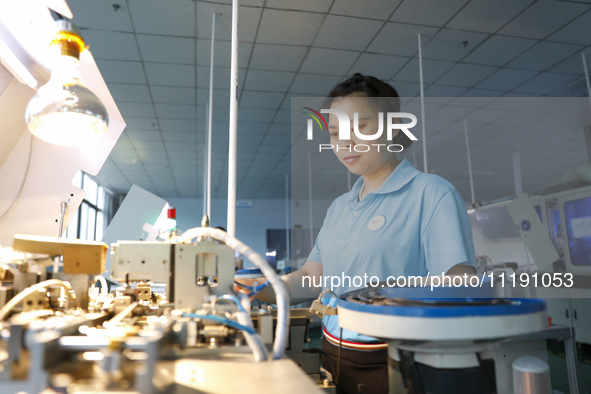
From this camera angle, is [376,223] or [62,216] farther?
[62,216]

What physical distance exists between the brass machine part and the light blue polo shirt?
68cm

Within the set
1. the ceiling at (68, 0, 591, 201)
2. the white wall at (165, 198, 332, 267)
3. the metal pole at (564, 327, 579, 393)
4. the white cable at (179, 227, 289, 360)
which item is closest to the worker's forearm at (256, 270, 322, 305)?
the white cable at (179, 227, 289, 360)

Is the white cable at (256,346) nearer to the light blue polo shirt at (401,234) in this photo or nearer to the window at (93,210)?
the light blue polo shirt at (401,234)

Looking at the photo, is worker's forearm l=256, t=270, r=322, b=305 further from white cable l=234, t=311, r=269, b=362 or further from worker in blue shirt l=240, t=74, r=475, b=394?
white cable l=234, t=311, r=269, b=362

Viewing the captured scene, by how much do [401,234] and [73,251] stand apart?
2.88 ft

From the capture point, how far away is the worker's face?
1.28 meters

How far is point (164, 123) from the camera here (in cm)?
495

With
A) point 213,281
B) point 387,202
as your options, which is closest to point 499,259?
point 387,202

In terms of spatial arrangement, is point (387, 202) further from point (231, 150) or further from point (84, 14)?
point (84, 14)

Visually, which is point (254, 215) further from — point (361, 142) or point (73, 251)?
point (73, 251)

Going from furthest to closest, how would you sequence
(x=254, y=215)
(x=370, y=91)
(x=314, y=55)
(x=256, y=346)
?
(x=254, y=215), (x=314, y=55), (x=370, y=91), (x=256, y=346)

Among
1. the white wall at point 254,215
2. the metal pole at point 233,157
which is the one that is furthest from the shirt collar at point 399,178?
the white wall at point 254,215

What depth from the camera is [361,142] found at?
1.29 m

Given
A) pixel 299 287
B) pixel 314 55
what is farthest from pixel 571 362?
pixel 314 55
